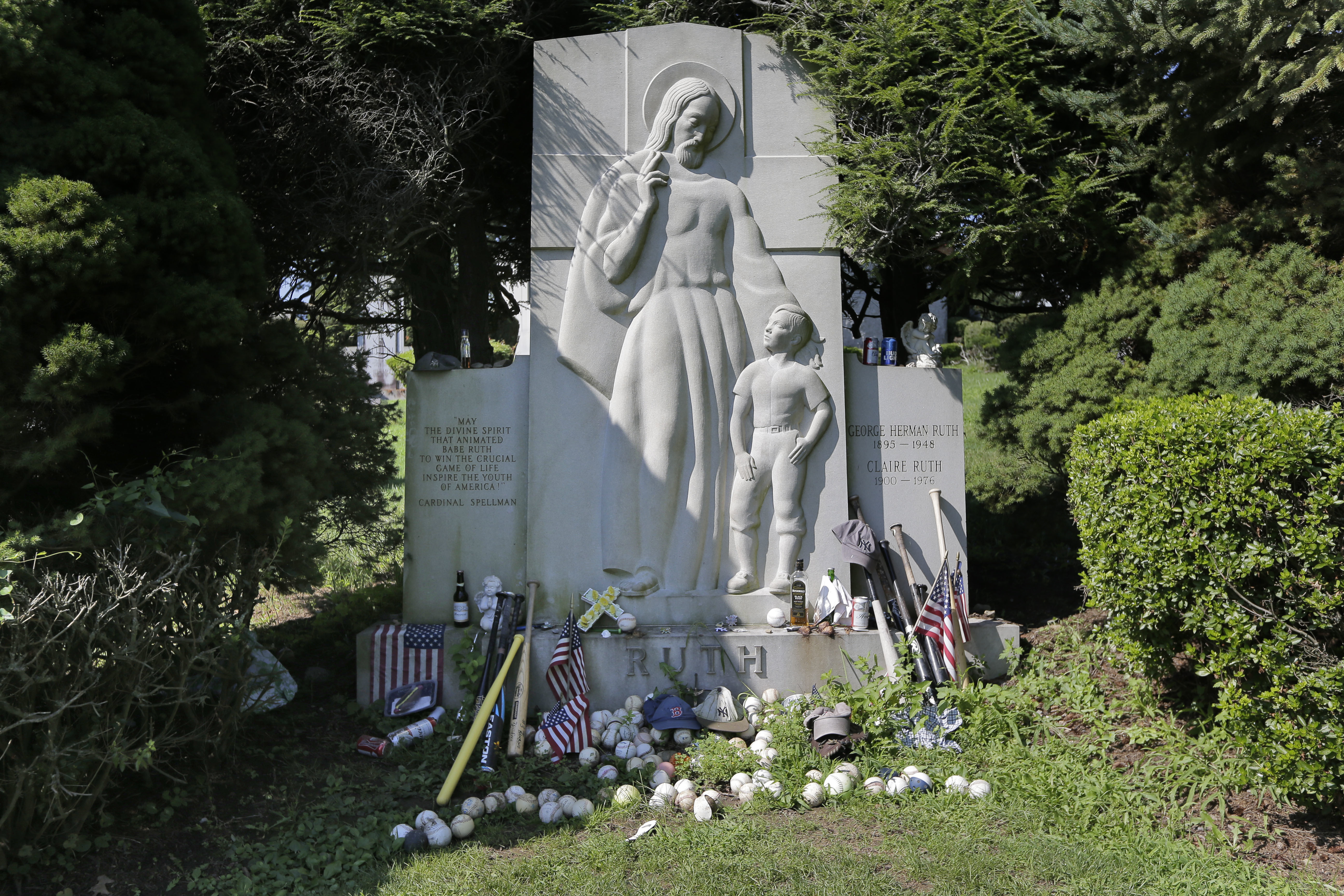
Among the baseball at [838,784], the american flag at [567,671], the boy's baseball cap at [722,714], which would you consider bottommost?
the baseball at [838,784]

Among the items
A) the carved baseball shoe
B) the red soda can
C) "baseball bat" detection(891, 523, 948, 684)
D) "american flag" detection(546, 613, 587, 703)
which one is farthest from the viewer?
the carved baseball shoe

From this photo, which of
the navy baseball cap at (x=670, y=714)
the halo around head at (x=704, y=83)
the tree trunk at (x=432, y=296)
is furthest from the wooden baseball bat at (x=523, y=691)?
the halo around head at (x=704, y=83)

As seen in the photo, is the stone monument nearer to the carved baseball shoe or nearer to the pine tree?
the carved baseball shoe

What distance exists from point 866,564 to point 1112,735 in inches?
70.8

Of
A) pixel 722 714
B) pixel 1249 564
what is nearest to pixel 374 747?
pixel 722 714

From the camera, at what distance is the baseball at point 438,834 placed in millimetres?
4379

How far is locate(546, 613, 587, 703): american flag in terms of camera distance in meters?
5.77

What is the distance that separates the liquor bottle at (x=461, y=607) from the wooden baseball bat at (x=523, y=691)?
19.4 inches

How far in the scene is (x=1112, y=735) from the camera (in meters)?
5.28

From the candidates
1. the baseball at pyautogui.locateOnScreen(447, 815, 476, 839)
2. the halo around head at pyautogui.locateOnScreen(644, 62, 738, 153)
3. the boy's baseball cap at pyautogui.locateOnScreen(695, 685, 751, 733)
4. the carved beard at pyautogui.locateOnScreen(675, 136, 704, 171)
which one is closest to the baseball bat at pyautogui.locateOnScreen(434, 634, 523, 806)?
the baseball at pyautogui.locateOnScreen(447, 815, 476, 839)

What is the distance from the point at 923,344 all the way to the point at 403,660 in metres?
4.46

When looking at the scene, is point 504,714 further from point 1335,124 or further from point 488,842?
point 1335,124

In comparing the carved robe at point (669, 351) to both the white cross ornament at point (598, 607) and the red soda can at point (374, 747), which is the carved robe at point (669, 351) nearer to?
the white cross ornament at point (598, 607)

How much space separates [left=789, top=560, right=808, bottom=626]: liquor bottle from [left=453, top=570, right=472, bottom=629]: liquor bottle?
224 centimetres
